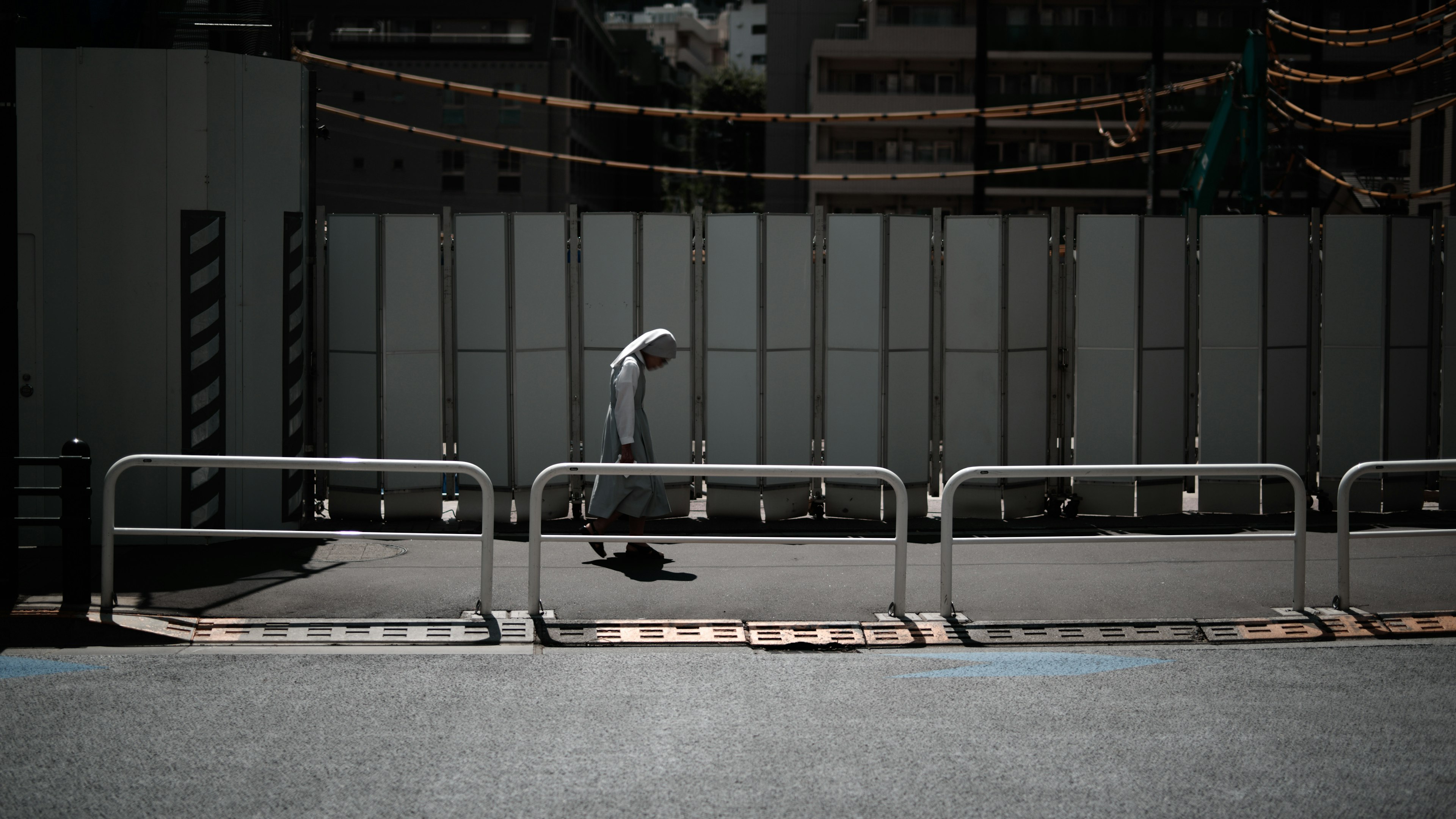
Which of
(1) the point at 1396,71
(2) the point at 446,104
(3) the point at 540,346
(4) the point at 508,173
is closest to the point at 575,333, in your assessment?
(3) the point at 540,346

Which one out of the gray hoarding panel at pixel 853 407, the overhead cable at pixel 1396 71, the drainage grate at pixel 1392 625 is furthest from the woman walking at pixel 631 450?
the overhead cable at pixel 1396 71

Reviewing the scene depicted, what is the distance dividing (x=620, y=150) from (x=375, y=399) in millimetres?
69175

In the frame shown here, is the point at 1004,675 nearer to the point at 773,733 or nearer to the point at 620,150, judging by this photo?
the point at 773,733

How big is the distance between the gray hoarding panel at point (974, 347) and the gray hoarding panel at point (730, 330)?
1.77 meters

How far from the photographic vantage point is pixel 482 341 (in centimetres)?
1132

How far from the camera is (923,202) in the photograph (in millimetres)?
58438

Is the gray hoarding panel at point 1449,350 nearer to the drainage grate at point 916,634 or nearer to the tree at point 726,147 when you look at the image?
the drainage grate at point 916,634

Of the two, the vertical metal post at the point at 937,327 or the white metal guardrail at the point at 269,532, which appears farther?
the vertical metal post at the point at 937,327

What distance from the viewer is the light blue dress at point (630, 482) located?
9.34 meters

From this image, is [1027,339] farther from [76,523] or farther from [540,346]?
[76,523]

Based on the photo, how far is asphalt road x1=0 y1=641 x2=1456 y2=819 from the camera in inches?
176

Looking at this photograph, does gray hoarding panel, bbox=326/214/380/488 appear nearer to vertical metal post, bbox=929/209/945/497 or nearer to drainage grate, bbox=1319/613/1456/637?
vertical metal post, bbox=929/209/945/497

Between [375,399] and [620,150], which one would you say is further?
→ [620,150]

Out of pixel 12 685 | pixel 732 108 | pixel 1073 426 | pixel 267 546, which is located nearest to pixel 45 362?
pixel 267 546
